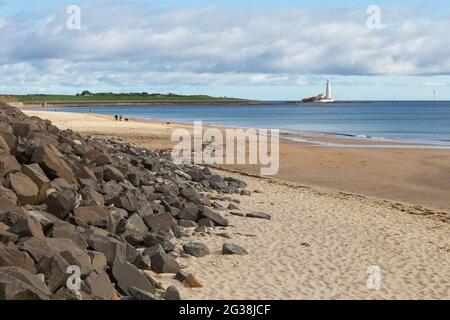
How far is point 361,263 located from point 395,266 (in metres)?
0.58

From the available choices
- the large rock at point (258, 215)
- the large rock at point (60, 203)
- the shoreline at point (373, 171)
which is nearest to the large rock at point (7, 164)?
the large rock at point (60, 203)

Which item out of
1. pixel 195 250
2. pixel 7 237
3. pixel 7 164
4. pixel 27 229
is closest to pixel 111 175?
pixel 7 164

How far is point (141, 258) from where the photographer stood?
9352 mm

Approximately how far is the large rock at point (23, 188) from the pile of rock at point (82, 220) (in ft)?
0.05

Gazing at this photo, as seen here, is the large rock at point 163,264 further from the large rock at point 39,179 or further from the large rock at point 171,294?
Answer: the large rock at point 39,179

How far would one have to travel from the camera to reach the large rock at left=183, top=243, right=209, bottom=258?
10.5 metres

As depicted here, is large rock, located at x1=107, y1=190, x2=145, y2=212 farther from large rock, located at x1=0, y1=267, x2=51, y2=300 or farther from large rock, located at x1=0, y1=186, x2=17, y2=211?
large rock, located at x1=0, y1=267, x2=51, y2=300

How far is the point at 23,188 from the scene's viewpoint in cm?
1020

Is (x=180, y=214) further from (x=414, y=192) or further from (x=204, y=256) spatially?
(x=414, y=192)

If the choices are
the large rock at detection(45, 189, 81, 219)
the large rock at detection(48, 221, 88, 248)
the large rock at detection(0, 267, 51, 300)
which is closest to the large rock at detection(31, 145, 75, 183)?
the large rock at detection(45, 189, 81, 219)

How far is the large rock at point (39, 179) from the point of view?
413 inches

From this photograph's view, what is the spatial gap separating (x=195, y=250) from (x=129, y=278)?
2.42m

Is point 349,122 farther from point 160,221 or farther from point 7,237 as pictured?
point 7,237
